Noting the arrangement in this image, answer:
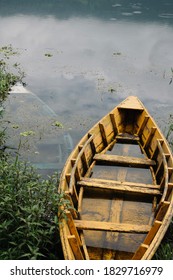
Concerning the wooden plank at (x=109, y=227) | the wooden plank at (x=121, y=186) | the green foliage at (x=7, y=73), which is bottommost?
the wooden plank at (x=109, y=227)

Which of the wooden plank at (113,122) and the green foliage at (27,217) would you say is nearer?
the green foliage at (27,217)

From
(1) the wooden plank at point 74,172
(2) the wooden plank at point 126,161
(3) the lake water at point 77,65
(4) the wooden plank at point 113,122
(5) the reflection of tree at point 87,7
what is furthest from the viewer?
(5) the reflection of tree at point 87,7

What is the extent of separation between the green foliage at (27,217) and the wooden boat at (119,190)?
0.27 meters

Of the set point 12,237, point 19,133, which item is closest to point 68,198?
point 12,237

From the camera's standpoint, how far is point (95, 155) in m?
6.83

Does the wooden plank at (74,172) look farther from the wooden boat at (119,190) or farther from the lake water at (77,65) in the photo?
the lake water at (77,65)

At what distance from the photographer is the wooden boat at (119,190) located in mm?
4624

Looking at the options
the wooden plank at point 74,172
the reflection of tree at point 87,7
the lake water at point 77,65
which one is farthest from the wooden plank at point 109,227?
the reflection of tree at point 87,7

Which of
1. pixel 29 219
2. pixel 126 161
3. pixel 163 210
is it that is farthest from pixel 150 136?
pixel 29 219

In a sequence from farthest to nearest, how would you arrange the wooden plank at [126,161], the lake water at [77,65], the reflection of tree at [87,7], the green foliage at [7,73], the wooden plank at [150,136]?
1. the reflection of tree at [87,7]
2. the green foliage at [7,73]
3. the lake water at [77,65]
4. the wooden plank at [150,136]
5. the wooden plank at [126,161]

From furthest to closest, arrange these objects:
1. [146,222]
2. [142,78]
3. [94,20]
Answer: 1. [94,20]
2. [142,78]
3. [146,222]
